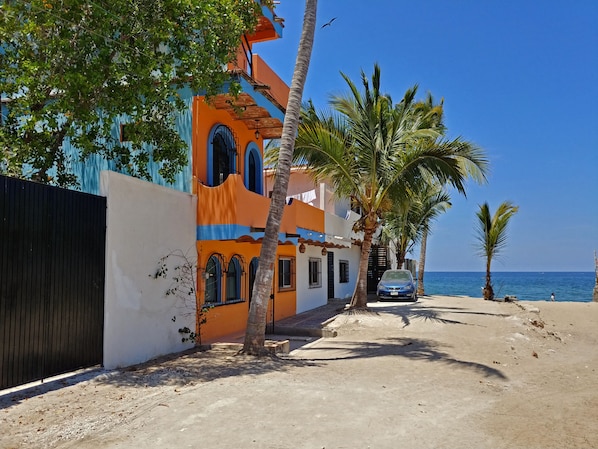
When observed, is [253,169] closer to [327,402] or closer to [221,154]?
[221,154]

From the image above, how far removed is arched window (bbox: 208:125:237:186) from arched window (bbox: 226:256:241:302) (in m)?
2.10

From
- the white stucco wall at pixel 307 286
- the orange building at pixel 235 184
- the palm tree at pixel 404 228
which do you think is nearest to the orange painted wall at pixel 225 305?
the orange building at pixel 235 184

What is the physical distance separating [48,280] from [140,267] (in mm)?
1891

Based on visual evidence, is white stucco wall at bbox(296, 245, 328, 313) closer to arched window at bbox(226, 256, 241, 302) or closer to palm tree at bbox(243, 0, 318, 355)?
arched window at bbox(226, 256, 241, 302)

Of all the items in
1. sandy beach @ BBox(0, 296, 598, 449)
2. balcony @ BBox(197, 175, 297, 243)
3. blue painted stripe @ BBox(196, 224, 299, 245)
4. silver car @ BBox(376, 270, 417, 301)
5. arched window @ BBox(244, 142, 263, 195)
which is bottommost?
sandy beach @ BBox(0, 296, 598, 449)

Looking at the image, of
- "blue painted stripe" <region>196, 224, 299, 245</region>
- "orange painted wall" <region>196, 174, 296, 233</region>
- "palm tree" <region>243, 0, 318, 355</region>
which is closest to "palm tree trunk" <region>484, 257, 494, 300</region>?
"orange painted wall" <region>196, 174, 296, 233</region>

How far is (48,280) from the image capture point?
700 centimetres

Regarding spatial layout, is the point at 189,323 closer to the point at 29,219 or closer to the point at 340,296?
the point at 29,219

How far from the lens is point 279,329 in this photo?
12750 millimetres

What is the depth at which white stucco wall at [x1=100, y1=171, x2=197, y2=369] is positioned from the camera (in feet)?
26.4

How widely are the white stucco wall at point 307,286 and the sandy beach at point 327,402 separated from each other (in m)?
7.12

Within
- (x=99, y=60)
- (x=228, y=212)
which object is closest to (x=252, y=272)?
(x=228, y=212)

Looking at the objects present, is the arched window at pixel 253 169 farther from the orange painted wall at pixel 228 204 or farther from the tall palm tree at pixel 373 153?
the orange painted wall at pixel 228 204

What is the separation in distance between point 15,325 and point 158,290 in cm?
300
